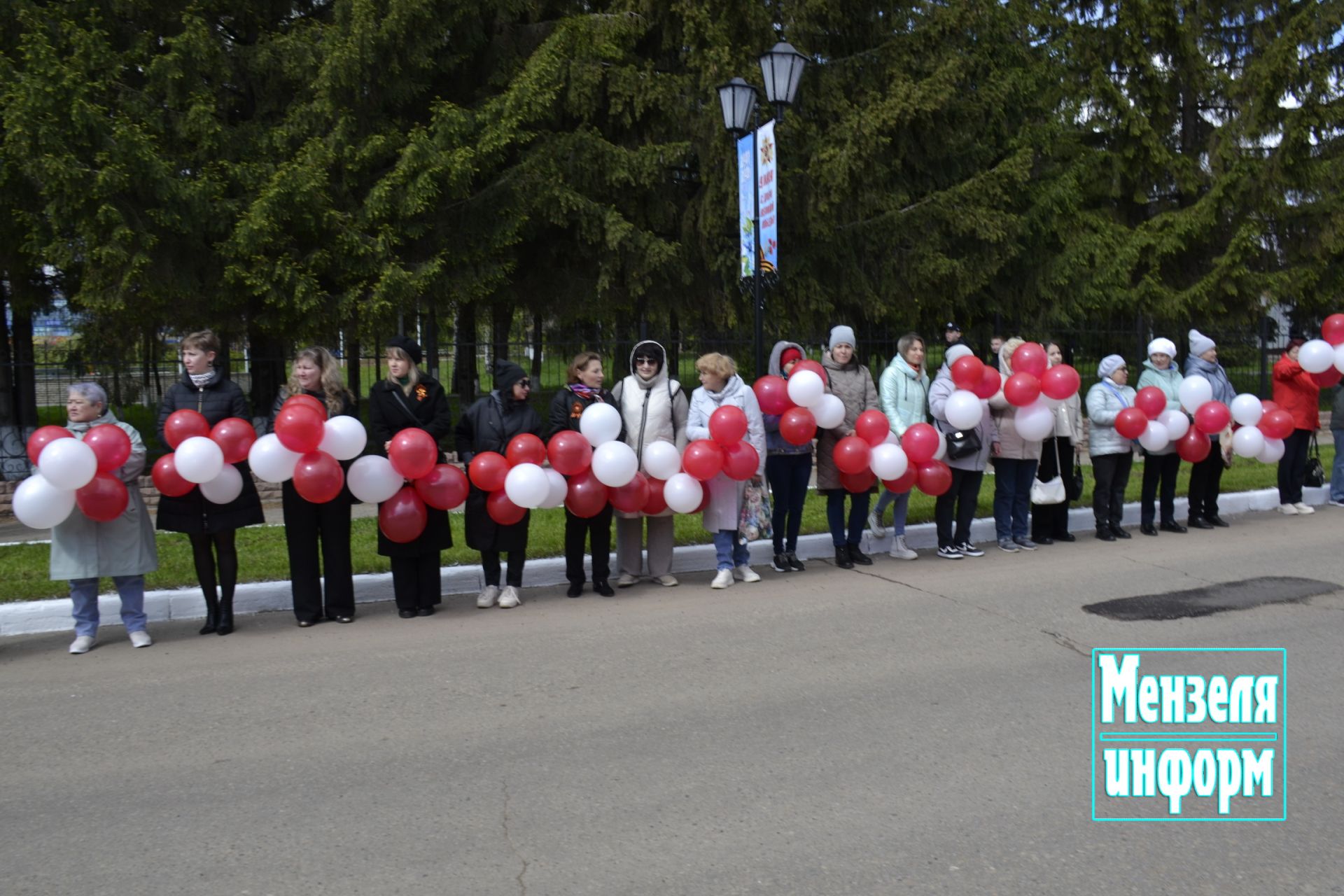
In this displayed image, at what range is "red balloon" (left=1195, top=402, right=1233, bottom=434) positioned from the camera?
9500 mm

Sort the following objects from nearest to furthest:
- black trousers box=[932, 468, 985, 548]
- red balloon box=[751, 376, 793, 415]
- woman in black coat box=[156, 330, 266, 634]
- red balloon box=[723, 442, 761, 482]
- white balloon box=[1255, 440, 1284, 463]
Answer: woman in black coat box=[156, 330, 266, 634]
red balloon box=[723, 442, 761, 482]
red balloon box=[751, 376, 793, 415]
black trousers box=[932, 468, 985, 548]
white balloon box=[1255, 440, 1284, 463]

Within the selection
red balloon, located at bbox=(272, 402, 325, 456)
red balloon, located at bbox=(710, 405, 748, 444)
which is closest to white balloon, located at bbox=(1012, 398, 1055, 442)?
red balloon, located at bbox=(710, 405, 748, 444)

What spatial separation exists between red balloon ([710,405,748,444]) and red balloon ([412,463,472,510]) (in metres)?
1.77

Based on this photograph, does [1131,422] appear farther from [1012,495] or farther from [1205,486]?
[1205,486]

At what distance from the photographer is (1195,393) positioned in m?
9.57

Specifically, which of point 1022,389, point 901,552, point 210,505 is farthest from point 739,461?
A: point 210,505

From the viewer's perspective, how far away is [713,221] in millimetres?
15234

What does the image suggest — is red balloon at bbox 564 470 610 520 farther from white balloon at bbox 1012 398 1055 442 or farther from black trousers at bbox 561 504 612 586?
white balloon at bbox 1012 398 1055 442

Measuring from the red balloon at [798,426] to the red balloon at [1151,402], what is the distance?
3281 millimetres

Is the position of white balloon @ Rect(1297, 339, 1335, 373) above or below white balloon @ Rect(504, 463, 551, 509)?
above

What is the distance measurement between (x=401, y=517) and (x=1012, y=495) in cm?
521

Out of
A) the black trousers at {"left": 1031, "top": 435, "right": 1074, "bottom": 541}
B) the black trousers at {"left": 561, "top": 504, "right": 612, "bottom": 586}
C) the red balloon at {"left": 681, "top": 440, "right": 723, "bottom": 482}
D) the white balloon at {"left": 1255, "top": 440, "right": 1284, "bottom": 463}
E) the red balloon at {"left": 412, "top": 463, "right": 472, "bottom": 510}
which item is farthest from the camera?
the white balloon at {"left": 1255, "top": 440, "right": 1284, "bottom": 463}

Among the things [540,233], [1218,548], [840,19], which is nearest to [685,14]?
[840,19]

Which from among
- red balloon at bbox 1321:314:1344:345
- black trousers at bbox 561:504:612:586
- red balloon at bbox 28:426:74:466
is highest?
red balloon at bbox 1321:314:1344:345
